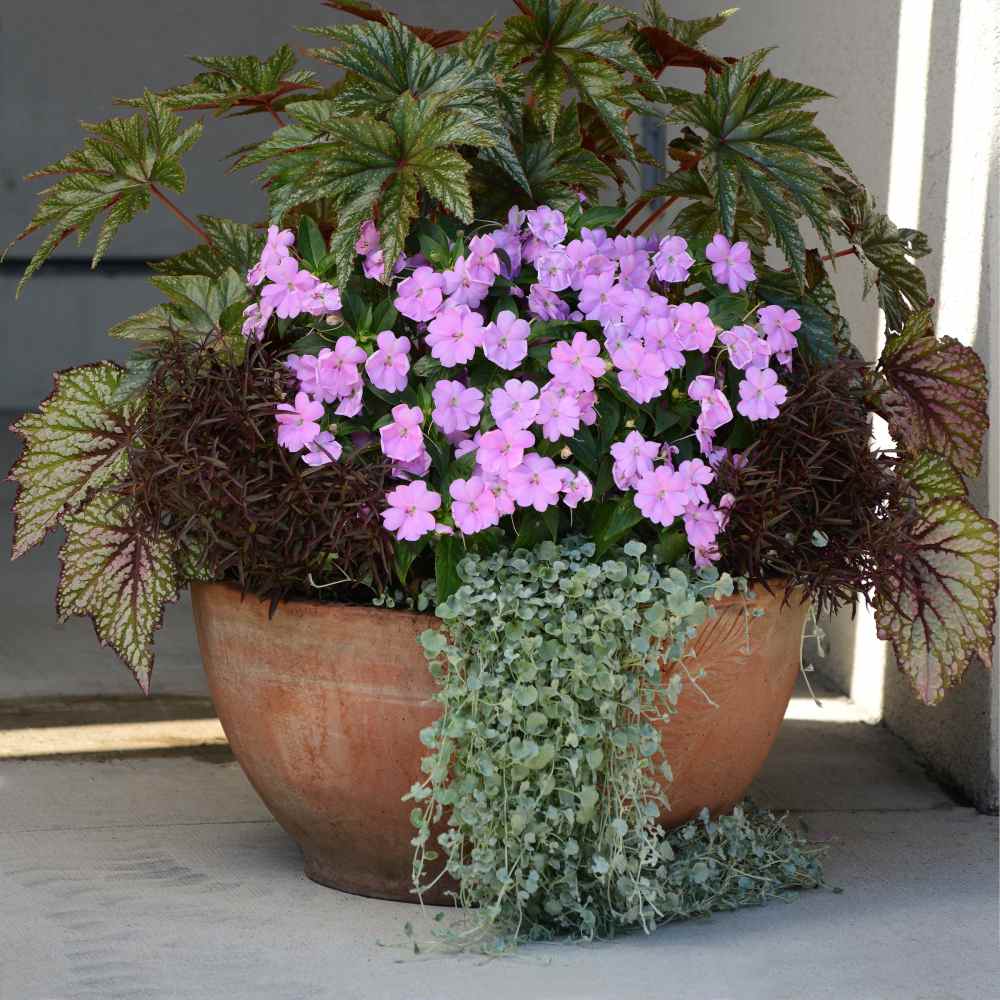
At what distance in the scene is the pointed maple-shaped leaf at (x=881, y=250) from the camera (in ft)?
6.28

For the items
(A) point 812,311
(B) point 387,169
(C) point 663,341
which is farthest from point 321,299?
(A) point 812,311

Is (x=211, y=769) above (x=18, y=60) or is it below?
below

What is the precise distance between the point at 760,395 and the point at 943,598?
39 centimetres

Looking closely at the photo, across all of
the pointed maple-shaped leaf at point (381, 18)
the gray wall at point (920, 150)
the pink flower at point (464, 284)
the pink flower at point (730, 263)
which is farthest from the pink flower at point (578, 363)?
the gray wall at point (920, 150)

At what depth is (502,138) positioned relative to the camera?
1.56 meters

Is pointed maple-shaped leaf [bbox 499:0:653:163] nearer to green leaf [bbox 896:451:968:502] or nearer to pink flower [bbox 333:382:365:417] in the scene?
pink flower [bbox 333:382:365:417]

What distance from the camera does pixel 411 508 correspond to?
153 cm

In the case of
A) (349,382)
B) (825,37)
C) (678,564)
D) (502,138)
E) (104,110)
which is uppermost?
(104,110)

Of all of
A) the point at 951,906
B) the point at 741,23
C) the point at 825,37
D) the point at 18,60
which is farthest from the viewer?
the point at 18,60

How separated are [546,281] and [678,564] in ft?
1.08

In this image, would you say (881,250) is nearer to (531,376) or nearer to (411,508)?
(531,376)

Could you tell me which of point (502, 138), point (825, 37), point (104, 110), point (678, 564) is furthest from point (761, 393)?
point (104, 110)

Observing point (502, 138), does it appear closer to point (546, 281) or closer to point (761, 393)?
point (546, 281)

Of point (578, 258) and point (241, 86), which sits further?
point (241, 86)
